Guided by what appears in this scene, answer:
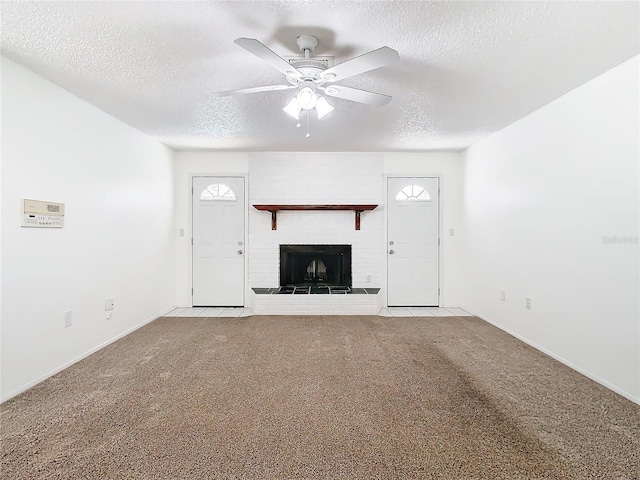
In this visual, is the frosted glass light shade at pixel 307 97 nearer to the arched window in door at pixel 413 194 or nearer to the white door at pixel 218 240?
the white door at pixel 218 240

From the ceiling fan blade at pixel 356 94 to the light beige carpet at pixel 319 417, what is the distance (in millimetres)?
2093

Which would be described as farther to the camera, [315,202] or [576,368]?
[315,202]

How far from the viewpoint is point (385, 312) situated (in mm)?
4867

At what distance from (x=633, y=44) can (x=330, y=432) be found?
301 cm

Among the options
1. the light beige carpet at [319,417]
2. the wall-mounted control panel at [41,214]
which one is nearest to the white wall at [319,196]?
the light beige carpet at [319,417]

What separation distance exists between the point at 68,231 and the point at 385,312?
12.7ft

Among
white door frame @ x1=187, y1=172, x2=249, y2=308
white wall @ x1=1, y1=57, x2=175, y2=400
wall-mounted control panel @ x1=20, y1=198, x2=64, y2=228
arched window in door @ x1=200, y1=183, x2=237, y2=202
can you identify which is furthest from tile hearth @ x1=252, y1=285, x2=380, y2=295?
wall-mounted control panel @ x1=20, y1=198, x2=64, y2=228

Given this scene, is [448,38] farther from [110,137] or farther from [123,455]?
[110,137]

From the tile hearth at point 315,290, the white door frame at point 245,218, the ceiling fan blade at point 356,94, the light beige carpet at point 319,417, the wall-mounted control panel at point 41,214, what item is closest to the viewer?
the light beige carpet at point 319,417

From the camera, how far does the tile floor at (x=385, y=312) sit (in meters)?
4.68

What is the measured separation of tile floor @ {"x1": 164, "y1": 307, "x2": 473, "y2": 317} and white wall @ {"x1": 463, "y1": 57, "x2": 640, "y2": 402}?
2.36ft

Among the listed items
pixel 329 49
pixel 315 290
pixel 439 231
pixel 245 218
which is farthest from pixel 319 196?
pixel 329 49

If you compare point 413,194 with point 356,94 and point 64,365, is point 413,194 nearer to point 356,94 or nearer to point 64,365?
point 356,94

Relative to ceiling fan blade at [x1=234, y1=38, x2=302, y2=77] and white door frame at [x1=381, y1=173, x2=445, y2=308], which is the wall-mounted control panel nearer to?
ceiling fan blade at [x1=234, y1=38, x2=302, y2=77]
